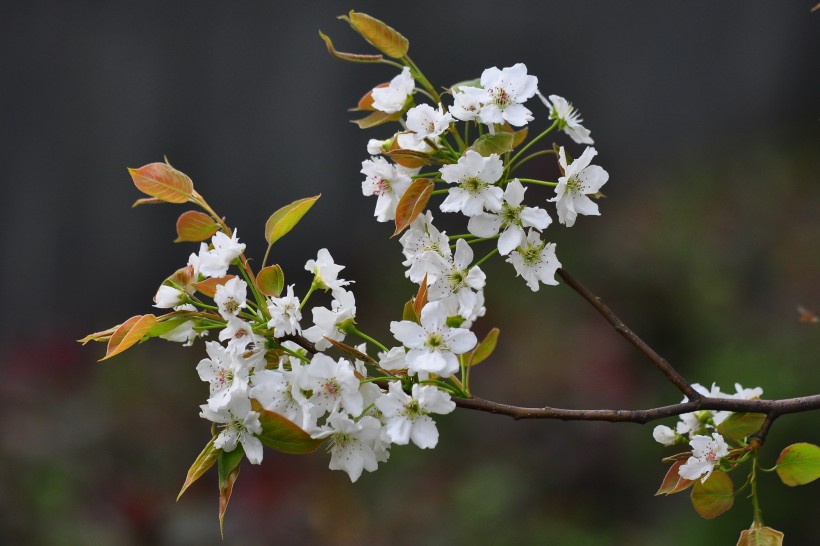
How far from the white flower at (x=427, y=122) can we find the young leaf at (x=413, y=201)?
0.04 meters

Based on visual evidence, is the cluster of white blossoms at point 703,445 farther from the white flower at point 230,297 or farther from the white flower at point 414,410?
the white flower at point 230,297

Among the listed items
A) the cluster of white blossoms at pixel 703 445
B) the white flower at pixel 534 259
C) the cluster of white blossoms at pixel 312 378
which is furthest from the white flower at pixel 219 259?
the cluster of white blossoms at pixel 703 445

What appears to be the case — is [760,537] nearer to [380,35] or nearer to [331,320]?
[331,320]

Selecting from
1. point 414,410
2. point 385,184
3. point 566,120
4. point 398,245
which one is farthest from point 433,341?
point 398,245

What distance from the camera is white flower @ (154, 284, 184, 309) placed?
70 cm

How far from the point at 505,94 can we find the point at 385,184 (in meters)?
0.12

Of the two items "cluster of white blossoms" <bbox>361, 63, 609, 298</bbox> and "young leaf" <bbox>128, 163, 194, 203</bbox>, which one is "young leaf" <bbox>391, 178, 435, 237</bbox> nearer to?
"cluster of white blossoms" <bbox>361, 63, 609, 298</bbox>

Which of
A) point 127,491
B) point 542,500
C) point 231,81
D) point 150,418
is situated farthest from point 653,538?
point 231,81

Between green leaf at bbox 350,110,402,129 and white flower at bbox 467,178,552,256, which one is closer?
white flower at bbox 467,178,552,256

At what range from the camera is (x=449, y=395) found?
0.66 m

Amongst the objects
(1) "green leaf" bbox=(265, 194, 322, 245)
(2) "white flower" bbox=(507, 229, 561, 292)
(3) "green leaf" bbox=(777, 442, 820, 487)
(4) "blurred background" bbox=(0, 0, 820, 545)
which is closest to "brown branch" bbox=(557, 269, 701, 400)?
(2) "white flower" bbox=(507, 229, 561, 292)

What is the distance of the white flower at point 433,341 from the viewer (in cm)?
Result: 66

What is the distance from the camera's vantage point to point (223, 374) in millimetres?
693

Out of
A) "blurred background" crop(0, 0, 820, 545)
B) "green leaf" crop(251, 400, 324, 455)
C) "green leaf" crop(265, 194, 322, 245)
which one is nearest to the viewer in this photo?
"green leaf" crop(251, 400, 324, 455)
